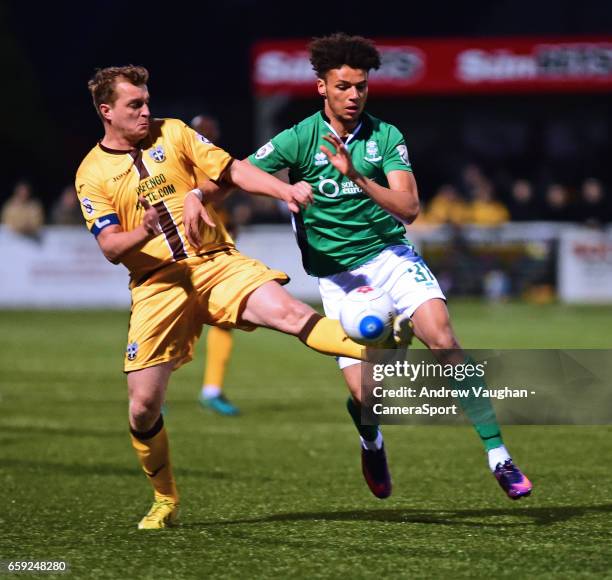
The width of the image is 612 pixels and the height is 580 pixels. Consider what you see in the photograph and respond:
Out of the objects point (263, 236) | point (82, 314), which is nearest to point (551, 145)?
point (263, 236)

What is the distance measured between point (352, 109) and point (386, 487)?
198cm

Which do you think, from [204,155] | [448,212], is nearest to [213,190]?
[204,155]

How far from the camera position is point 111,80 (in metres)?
6.70

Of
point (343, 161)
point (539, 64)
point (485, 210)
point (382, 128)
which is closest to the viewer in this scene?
point (343, 161)

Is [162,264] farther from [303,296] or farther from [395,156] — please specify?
[303,296]

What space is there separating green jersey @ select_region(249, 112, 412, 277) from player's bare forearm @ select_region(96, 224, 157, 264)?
3.03ft

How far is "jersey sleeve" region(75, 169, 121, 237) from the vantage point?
Answer: 6.61m

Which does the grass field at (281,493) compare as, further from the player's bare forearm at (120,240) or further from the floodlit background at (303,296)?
the player's bare forearm at (120,240)

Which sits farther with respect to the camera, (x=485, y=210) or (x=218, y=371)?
(x=485, y=210)

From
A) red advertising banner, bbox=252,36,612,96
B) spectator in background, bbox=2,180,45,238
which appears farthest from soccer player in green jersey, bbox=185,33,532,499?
red advertising banner, bbox=252,36,612,96

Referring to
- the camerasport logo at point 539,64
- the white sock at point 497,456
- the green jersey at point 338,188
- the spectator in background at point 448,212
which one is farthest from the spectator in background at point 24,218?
the white sock at point 497,456

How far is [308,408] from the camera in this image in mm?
11992

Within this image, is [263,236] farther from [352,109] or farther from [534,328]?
[352,109]

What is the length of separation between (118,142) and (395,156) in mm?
1349
